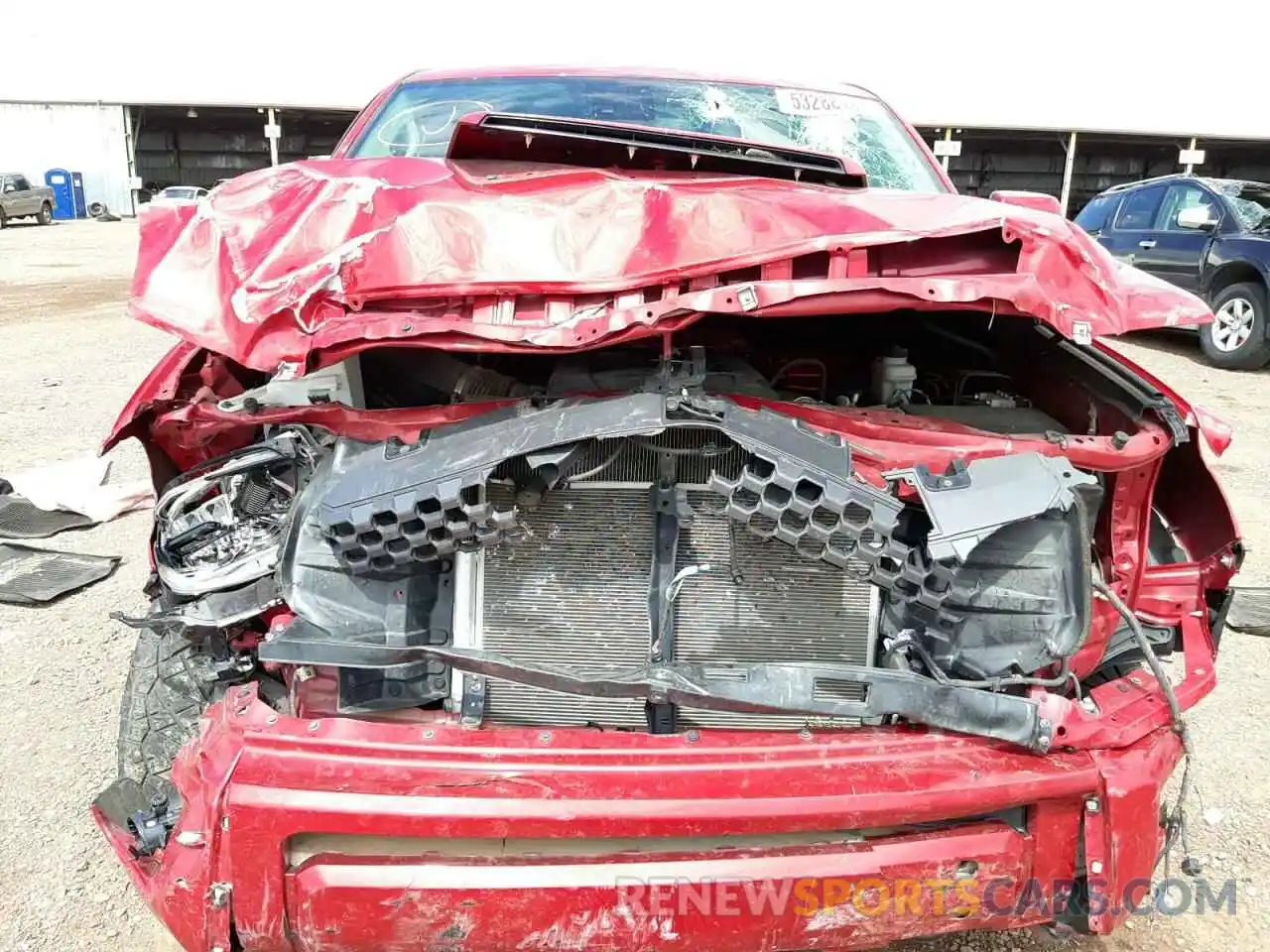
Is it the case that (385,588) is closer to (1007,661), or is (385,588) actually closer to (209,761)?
(209,761)

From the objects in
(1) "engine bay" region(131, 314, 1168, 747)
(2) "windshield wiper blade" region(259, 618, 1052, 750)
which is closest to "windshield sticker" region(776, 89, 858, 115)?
(1) "engine bay" region(131, 314, 1168, 747)

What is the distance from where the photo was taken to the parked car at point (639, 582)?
1606 mm

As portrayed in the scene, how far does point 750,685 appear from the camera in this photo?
173cm

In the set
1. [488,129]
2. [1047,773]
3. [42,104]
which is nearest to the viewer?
[1047,773]

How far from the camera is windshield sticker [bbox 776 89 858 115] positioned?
3.34 m

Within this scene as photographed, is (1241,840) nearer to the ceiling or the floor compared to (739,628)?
nearer to the floor

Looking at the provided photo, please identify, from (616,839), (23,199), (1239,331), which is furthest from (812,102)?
(23,199)

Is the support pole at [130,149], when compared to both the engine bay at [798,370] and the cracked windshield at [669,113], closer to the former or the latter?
the cracked windshield at [669,113]

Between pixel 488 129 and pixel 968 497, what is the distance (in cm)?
129

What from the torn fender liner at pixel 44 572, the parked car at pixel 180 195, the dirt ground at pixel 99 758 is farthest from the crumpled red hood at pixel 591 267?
the torn fender liner at pixel 44 572

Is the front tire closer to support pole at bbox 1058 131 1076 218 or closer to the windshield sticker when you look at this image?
the windshield sticker

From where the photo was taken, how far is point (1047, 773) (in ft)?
5.43

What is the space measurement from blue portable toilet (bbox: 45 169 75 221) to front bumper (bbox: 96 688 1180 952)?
97.5 feet

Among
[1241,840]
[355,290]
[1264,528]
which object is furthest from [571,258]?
[1264,528]
